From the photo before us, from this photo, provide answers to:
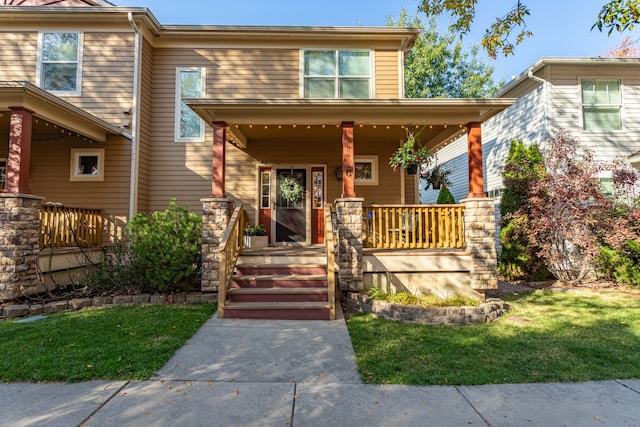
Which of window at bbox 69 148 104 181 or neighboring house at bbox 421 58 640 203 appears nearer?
window at bbox 69 148 104 181

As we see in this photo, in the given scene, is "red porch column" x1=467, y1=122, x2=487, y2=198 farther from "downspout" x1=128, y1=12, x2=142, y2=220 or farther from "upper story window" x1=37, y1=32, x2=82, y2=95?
"upper story window" x1=37, y1=32, x2=82, y2=95

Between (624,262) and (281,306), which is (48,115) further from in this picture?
(624,262)

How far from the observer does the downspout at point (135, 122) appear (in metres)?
7.53

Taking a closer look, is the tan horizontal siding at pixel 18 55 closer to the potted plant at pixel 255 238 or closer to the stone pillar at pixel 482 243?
the potted plant at pixel 255 238

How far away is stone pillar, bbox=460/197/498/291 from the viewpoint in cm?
572

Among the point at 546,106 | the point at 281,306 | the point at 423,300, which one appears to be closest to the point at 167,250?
the point at 281,306

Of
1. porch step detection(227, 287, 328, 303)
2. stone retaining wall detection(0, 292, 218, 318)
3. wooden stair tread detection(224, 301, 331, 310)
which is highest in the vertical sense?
porch step detection(227, 287, 328, 303)

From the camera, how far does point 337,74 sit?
328 inches

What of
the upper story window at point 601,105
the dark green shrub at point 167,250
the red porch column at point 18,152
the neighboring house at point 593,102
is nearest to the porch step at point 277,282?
the dark green shrub at point 167,250

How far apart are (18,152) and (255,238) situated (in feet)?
14.1

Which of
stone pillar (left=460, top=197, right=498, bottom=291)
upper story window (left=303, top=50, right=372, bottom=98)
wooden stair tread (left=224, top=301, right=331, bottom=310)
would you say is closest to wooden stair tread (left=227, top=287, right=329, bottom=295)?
wooden stair tread (left=224, top=301, right=331, bottom=310)

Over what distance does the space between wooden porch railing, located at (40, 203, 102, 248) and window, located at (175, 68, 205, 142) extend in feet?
8.66

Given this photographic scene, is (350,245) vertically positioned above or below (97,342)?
above

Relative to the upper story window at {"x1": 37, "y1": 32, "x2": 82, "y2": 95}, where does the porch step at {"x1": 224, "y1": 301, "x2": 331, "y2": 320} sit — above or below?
below
